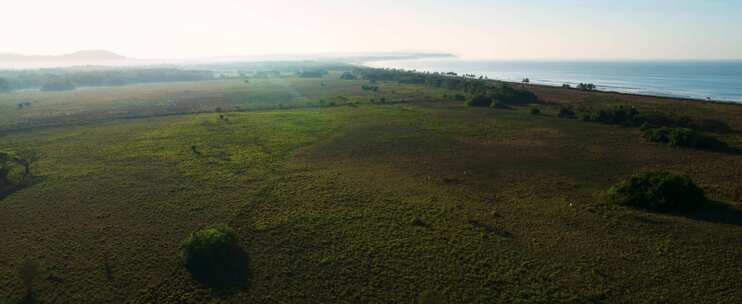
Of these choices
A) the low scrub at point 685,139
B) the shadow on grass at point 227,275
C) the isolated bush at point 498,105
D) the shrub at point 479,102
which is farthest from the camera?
the shrub at point 479,102

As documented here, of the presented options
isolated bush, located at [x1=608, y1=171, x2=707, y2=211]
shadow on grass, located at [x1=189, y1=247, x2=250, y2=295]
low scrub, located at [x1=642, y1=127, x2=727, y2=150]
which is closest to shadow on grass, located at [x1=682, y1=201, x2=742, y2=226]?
isolated bush, located at [x1=608, y1=171, x2=707, y2=211]

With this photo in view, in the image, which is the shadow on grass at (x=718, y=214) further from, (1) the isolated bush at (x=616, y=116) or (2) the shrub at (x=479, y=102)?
(2) the shrub at (x=479, y=102)

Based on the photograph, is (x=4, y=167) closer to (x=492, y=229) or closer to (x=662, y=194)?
(x=492, y=229)

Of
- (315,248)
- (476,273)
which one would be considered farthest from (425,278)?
(315,248)

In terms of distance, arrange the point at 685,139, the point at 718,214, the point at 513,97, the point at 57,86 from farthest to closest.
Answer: the point at 57,86, the point at 513,97, the point at 685,139, the point at 718,214

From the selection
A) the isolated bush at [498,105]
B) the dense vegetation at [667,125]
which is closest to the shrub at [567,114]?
the dense vegetation at [667,125]

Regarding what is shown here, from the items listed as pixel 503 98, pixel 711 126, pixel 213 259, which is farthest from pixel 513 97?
pixel 213 259

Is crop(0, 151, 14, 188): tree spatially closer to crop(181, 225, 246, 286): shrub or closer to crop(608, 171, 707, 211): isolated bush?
crop(181, 225, 246, 286): shrub
